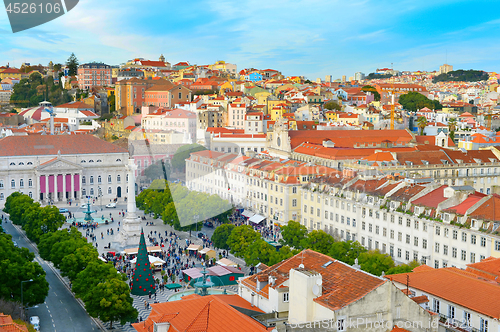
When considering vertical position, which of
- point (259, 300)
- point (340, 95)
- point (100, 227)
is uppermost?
point (340, 95)

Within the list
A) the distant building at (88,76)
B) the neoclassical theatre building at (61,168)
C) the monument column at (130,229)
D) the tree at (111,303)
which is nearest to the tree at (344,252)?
the tree at (111,303)

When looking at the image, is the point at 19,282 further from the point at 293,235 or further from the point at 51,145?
the point at 51,145

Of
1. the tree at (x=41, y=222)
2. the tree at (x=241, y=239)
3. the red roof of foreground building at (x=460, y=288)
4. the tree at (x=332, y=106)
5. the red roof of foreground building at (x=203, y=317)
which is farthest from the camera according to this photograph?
the tree at (x=332, y=106)

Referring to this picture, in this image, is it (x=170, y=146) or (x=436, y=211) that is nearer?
(x=436, y=211)

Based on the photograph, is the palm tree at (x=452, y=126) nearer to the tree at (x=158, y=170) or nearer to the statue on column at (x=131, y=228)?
the tree at (x=158, y=170)

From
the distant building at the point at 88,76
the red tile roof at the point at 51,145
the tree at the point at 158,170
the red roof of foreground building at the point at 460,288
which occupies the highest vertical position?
the distant building at the point at 88,76

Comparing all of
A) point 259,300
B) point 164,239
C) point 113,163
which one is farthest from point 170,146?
point 259,300

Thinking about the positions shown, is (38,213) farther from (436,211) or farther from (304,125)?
(304,125)
